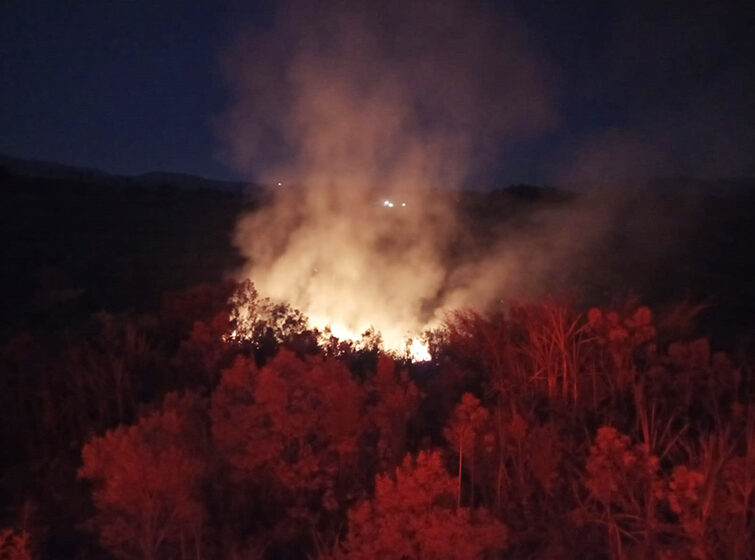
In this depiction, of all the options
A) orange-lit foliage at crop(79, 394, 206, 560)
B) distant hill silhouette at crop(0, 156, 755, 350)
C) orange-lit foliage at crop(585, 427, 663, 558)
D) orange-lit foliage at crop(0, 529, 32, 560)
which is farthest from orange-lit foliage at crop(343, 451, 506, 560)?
distant hill silhouette at crop(0, 156, 755, 350)

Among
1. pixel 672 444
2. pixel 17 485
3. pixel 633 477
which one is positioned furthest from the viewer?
pixel 17 485

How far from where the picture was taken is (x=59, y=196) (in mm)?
28234

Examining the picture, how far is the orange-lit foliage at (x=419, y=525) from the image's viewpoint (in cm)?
437

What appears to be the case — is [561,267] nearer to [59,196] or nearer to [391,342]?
[391,342]

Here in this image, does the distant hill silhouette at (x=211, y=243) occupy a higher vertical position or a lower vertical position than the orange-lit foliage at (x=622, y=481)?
higher

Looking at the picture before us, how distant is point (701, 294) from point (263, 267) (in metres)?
8.31

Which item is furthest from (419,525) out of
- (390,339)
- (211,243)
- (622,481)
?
(211,243)

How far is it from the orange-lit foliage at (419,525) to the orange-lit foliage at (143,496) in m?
0.96

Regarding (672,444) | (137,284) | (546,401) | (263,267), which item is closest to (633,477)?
(672,444)

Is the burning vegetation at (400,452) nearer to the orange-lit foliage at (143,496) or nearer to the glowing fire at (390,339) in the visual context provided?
the orange-lit foliage at (143,496)

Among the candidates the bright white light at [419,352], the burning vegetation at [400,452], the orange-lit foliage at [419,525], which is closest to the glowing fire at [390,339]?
the bright white light at [419,352]

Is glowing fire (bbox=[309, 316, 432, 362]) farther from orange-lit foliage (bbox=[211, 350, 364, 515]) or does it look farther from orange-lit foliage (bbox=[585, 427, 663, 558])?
orange-lit foliage (bbox=[585, 427, 663, 558])

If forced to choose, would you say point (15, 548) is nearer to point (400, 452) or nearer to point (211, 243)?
point (400, 452)

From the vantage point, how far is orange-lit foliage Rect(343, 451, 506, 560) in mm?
4371
